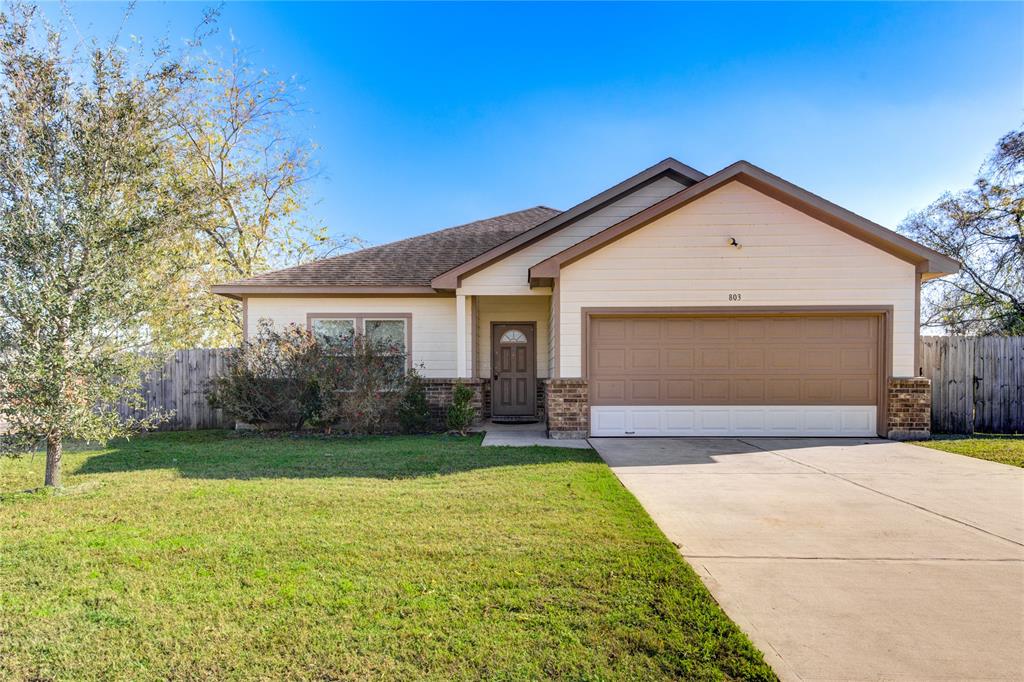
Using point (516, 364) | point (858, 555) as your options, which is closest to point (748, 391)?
point (516, 364)

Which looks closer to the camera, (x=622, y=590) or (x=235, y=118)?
(x=622, y=590)

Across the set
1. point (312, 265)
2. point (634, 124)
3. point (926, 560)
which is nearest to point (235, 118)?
point (312, 265)

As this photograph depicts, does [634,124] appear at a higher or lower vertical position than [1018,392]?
higher

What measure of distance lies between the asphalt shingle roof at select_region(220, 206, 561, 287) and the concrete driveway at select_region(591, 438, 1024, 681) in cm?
717

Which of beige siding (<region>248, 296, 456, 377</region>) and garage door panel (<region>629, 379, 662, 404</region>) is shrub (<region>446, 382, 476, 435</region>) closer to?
beige siding (<region>248, 296, 456, 377</region>)

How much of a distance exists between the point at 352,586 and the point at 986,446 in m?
10.8

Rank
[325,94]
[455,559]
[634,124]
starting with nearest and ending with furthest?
1. [455,559]
2. [634,124]
3. [325,94]

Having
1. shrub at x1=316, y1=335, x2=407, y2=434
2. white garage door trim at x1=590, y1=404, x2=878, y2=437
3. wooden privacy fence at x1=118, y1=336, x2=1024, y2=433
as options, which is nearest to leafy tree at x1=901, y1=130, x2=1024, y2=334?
wooden privacy fence at x1=118, y1=336, x2=1024, y2=433

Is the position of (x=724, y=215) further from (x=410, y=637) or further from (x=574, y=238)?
(x=410, y=637)

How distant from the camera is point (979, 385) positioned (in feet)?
34.7

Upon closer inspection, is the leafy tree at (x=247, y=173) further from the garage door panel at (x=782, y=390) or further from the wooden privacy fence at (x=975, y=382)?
the garage door panel at (x=782, y=390)

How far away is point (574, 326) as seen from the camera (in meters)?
9.51

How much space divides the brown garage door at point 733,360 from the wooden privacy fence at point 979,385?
2552 mm

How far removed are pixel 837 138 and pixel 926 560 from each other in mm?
12020
